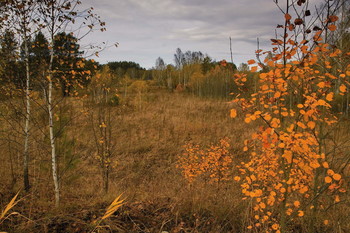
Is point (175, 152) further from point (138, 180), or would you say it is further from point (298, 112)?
point (298, 112)

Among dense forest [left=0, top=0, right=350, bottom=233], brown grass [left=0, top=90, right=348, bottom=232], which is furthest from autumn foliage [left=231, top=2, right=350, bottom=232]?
brown grass [left=0, top=90, right=348, bottom=232]

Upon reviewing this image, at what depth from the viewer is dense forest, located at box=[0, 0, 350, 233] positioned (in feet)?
8.06

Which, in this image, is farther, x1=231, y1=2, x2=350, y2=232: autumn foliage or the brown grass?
the brown grass

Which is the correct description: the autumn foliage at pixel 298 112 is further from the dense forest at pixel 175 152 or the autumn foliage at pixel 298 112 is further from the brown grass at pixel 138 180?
the brown grass at pixel 138 180

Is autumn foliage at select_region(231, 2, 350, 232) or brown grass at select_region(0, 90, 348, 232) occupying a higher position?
autumn foliage at select_region(231, 2, 350, 232)

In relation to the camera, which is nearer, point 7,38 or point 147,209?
point 147,209

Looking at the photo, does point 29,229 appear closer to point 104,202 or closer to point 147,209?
point 104,202

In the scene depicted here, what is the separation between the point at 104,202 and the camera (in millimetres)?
3838

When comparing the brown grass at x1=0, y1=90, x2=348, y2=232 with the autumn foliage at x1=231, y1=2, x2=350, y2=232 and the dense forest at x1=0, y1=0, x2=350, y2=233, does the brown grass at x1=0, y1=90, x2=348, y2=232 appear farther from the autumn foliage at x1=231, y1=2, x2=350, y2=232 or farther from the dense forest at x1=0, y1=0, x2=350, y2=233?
the autumn foliage at x1=231, y1=2, x2=350, y2=232

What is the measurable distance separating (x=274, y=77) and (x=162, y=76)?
43.5 metres

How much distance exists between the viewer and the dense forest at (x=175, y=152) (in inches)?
96.7

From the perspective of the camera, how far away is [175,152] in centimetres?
1049

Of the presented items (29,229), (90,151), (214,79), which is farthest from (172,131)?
(214,79)

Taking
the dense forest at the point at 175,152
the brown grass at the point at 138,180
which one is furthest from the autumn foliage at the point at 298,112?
the brown grass at the point at 138,180
